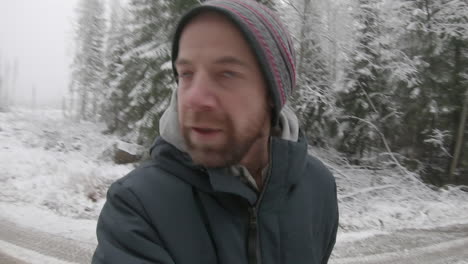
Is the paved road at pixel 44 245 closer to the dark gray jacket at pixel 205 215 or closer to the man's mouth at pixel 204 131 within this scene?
the dark gray jacket at pixel 205 215

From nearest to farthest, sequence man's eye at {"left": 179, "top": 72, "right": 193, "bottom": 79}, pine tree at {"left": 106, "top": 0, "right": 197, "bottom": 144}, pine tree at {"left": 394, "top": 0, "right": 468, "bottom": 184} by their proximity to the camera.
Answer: man's eye at {"left": 179, "top": 72, "right": 193, "bottom": 79} < pine tree at {"left": 106, "top": 0, "right": 197, "bottom": 144} < pine tree at {"left": 394, "top": 0, "right": 468, "bottom": 184}

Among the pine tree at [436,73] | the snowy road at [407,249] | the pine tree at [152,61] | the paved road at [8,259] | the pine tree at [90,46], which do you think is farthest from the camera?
the pine tree at [90,46]

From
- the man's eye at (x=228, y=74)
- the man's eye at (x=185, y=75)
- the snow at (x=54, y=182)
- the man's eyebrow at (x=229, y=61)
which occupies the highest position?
the man's eyebrow at (x=229, y=61)

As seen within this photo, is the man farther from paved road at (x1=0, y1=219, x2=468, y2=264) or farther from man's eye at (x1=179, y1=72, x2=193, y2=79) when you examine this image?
paved road at (x1=0, y1=219, x2=468, y2=264)

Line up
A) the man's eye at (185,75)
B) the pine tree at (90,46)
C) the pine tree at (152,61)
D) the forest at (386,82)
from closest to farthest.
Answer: the man's eye at (185,75) → the pine tree at (152,61) → the forest at (386,82) → the pine tree at (90,46)

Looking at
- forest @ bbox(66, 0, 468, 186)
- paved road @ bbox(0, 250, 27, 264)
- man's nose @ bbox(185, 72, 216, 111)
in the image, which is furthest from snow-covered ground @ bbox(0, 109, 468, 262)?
man's nose @ bbox(185, 72, 216, 111)

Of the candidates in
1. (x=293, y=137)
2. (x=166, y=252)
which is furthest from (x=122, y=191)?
(x=293, y=137)

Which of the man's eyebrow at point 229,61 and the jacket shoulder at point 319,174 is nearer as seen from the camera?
the man's eyebrow at point 229,61

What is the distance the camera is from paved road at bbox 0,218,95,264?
16.1 ft

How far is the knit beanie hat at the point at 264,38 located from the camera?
1279 millimetres

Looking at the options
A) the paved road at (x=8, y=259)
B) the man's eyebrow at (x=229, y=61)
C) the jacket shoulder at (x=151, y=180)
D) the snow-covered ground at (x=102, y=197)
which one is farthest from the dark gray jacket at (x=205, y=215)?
the snow-covered ground at (x=102, y=197)

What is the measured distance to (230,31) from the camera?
51.1 inches

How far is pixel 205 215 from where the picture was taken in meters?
1.28

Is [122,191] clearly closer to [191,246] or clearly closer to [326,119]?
[191,246]
